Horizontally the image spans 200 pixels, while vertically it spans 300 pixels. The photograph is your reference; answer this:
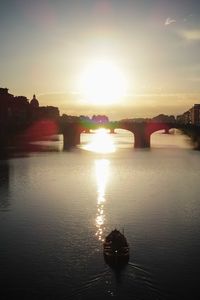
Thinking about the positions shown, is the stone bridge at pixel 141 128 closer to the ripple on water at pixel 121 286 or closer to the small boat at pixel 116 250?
the small boat at pixel 116 250

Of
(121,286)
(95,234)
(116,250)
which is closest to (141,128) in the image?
(95,234)

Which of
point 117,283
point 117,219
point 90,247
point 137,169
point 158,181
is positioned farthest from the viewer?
point 137,169

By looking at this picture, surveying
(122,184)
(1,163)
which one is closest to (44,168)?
(1,163)

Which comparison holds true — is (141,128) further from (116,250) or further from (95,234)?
(116,250)

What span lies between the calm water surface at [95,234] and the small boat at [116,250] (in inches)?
17.2

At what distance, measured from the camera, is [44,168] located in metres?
66.6

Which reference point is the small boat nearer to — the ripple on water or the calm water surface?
the calm water surface

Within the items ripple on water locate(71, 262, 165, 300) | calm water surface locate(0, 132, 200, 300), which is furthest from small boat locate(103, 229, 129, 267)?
ripple on water locate(71, 262, 165, 300)

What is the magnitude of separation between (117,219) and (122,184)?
17.5m

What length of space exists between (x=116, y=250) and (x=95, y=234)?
5136mm

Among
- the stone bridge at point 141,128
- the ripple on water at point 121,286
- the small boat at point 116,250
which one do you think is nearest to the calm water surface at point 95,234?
the ripple on water at point 121,286

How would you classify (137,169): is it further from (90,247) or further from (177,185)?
(90,247)

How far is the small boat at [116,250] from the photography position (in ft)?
80.4

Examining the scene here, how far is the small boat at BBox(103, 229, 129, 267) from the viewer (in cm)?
2452
